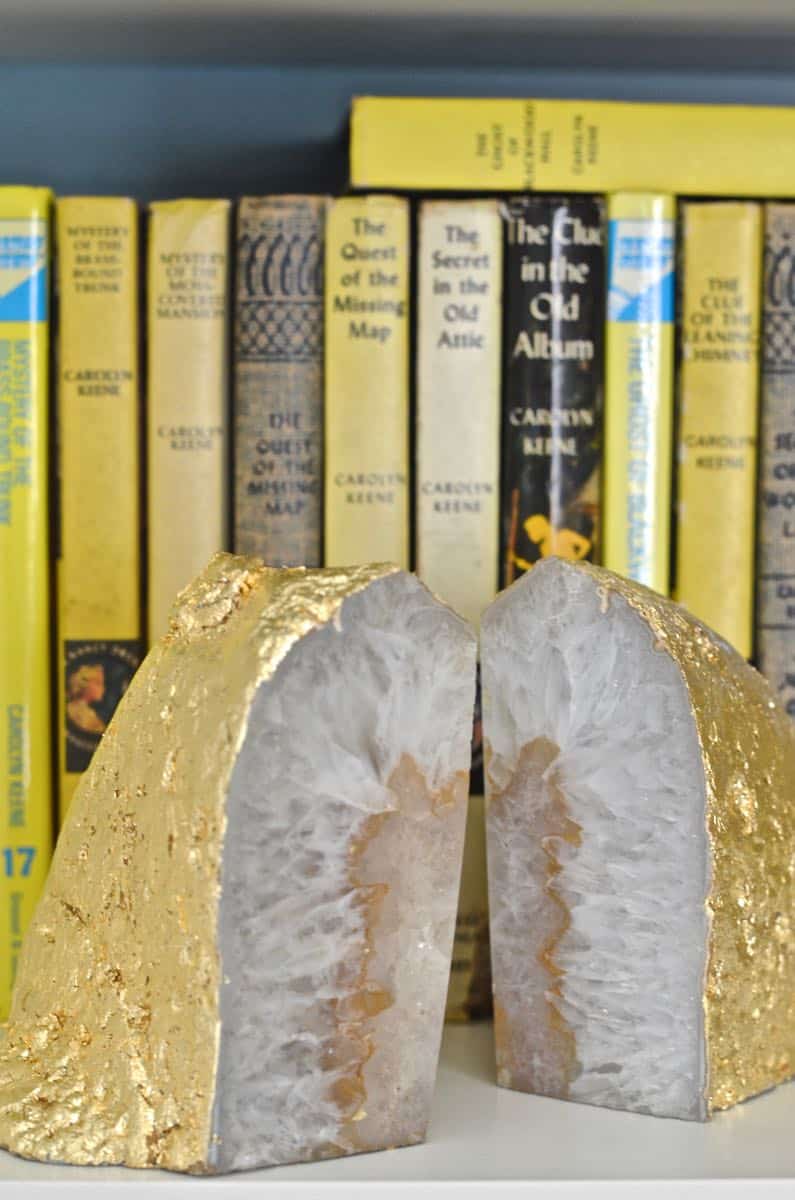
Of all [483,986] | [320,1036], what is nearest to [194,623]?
[320,1036]

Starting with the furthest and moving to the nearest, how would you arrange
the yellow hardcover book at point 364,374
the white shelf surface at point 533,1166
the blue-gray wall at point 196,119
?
the blue-gray wall at point 196,119
the yellow hardcover book at point 364,374
the white shelf surface at point 533,1166

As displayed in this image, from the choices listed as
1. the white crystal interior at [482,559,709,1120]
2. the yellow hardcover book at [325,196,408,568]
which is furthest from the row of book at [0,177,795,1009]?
the white crystal interior at [482,559,709,1120]

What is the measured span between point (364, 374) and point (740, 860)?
277 millimetres

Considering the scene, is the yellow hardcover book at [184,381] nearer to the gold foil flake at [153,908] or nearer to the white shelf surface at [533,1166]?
the gold foil flake at [153,908]

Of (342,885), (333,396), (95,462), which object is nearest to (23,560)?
(95,462)

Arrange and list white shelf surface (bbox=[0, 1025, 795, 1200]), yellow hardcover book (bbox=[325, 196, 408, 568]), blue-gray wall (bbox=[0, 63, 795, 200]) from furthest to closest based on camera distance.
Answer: blue-gray wall (bbox=[0, 63, 795, 200])
yellow hardcover book (bbox=[325, 196, 408, 568])
white shelf surface (bbox=[0, 1025, 795, 1200])

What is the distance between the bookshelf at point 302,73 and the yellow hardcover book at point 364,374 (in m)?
0.11

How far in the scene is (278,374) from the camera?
2.25 feet

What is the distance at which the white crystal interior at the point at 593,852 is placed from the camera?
535 mm

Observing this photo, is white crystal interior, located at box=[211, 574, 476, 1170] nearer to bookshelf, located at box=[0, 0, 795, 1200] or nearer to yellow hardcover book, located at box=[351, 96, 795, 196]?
bookshelf, located at box=[0, 0, 795, 1200]

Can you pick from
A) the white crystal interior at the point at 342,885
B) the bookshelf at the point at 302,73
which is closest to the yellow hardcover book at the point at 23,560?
the bookshelf at the point at 302,73

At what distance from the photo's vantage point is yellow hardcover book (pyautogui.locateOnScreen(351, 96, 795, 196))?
685 millimetres

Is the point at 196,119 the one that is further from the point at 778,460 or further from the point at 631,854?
the point at 631,854

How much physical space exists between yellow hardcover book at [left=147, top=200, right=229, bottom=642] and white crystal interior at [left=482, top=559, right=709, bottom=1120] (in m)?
0.17
